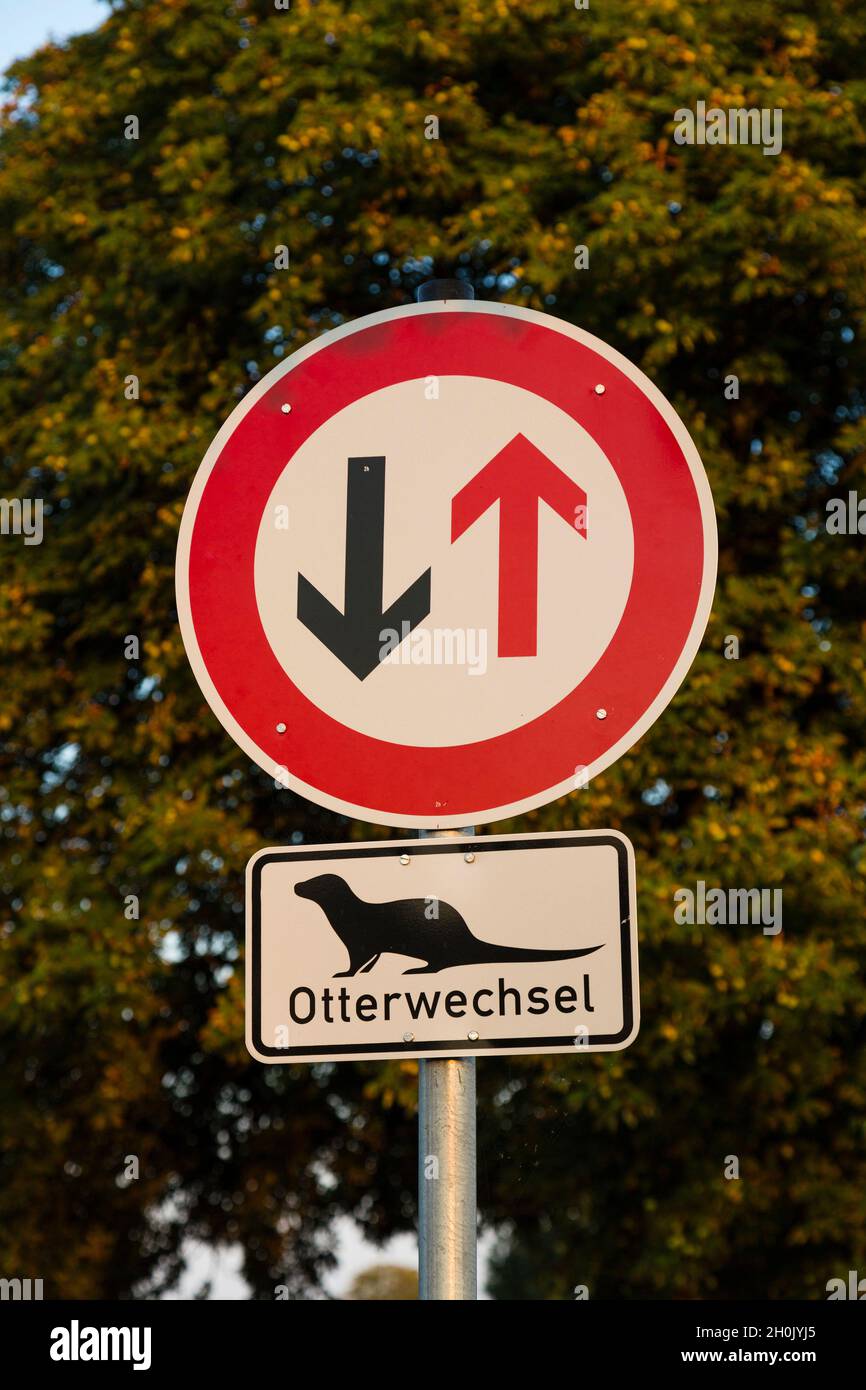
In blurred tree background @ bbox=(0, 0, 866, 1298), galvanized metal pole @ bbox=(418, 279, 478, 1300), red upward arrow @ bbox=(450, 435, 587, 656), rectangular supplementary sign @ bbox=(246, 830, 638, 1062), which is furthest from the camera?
blurred tree background @ bbox=(0, 0, 866, 1298)

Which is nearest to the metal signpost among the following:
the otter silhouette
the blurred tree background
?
the otter silhouette

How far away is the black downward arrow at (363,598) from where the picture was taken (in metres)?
1.85

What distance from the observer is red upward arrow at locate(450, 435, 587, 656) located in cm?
184

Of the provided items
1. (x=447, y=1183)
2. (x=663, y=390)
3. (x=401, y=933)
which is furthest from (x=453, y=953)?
(x=663, y=390)

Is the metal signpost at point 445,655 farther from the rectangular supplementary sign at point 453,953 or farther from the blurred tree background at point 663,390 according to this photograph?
the blurred tree background at point 663,390

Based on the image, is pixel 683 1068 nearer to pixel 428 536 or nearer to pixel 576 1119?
pixel 576 1119

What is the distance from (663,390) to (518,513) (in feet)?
22.8

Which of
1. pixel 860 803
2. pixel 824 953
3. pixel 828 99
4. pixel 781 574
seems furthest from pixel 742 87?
pixel 824 953

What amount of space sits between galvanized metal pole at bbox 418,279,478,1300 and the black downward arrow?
17.2 inches

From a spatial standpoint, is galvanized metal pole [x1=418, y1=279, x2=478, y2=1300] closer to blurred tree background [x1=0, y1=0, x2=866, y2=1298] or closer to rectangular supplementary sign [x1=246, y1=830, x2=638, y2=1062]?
rectangular supplementary sign [x1=246, y1=830, x2=638, y2=1062]

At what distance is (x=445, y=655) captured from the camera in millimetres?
1849

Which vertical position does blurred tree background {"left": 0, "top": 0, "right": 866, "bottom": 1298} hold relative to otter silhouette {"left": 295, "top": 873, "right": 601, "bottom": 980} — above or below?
above
